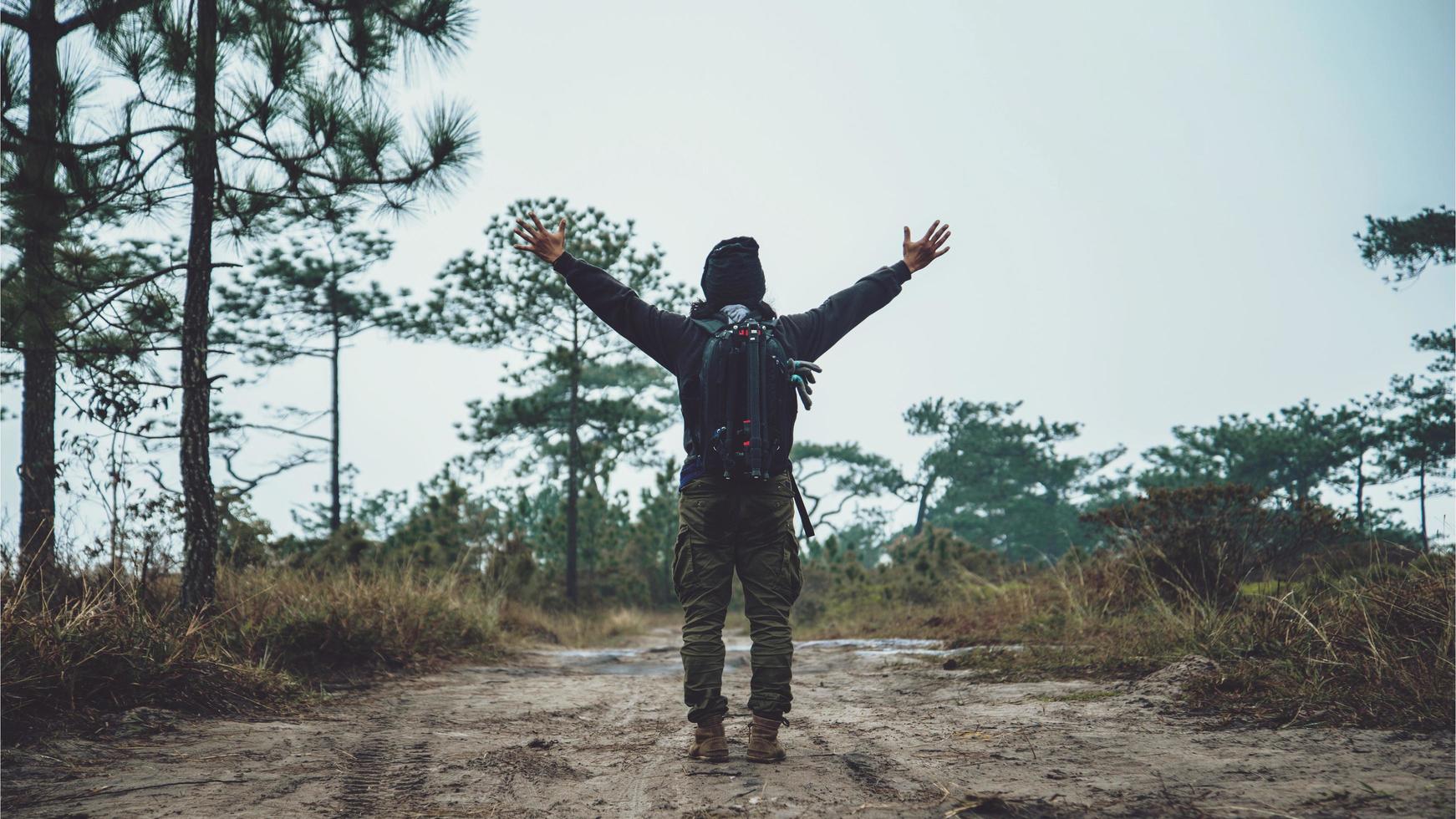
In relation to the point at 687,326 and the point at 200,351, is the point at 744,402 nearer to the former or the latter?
the point at 687,326

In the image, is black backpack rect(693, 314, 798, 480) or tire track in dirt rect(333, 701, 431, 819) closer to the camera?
tire track in dirt rect(333, 701, 431, 819)

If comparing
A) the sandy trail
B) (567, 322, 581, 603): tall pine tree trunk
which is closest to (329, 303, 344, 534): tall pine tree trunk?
(567, 322, 581, 603): tall pine tree trunk

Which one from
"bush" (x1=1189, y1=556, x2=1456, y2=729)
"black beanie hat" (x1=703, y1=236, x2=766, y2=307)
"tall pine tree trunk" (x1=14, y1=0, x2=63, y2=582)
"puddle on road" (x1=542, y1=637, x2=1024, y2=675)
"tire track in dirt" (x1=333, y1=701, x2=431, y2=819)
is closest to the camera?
"tire track in dirt" (x1=333, y1=701, x2=431, y2=819)

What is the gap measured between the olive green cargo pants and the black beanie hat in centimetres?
82

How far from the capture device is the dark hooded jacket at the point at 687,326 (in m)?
3.79

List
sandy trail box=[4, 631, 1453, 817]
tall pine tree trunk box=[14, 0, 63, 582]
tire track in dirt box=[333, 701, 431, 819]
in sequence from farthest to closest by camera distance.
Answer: tall pine tree trunk box=[14, 0, 63, 582]
tire track in dirt box=[333, 701, 431, 819]
sandy trail box=[4, 631, 1453, 817]

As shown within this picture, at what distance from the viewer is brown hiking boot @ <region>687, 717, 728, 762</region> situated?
3.47 m

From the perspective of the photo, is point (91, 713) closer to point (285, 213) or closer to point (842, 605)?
point (285, 213)

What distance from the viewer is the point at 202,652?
16.5 feet

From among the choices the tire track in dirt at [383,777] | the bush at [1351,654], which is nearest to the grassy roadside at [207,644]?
the tire track in dirt at [383,777]

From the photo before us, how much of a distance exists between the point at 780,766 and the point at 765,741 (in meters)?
0.15

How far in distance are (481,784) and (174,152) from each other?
5.20m

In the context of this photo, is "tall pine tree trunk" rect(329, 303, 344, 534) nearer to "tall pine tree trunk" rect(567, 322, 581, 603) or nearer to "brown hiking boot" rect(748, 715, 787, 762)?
"tall pine tree trunk" rect(567, 322, 581, 603)

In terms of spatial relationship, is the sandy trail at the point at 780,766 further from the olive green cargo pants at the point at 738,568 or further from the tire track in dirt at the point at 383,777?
the olive green cargo pants at the point at 738,568
